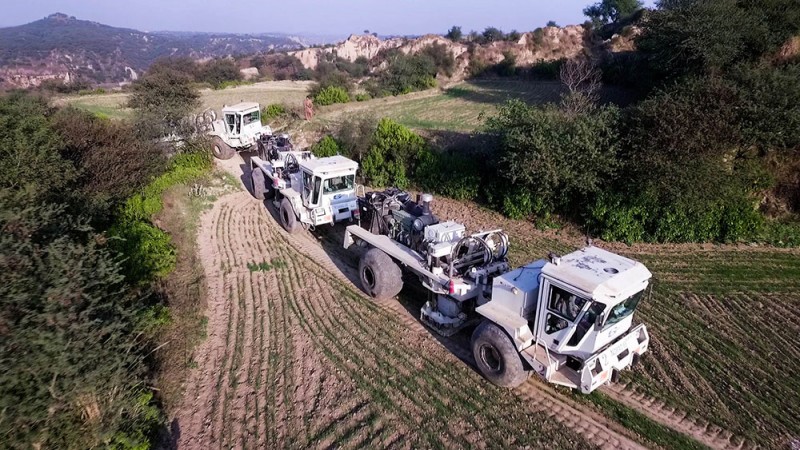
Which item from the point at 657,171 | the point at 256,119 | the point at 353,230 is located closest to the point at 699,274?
the point at 657,171

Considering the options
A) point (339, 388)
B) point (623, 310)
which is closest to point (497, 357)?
point (623, 310)

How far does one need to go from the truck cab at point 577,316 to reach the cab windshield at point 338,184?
5564 millimetres

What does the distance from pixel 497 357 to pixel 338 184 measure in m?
6.08

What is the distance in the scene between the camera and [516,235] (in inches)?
467

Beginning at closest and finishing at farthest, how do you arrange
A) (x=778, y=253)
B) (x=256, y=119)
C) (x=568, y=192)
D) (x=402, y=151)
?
(x=778, y=253) → (x=568, y=192) → (x=402, y=151) → (x=256, y=119)

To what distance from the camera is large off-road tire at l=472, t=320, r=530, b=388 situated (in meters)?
6.27

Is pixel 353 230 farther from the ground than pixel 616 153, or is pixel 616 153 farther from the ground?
pixel 616 153

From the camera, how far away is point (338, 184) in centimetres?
1102

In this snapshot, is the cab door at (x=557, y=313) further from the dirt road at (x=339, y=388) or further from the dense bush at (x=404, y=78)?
the dense bush at (x=404, y=78)

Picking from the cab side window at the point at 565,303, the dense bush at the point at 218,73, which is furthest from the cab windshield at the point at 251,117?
the dense bush at the point at 218,73

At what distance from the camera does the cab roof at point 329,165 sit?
10.6 m

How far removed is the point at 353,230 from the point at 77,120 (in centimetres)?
989

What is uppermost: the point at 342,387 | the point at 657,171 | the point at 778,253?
the point at 657,171

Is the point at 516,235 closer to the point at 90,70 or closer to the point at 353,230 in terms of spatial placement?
the point at 353,230
